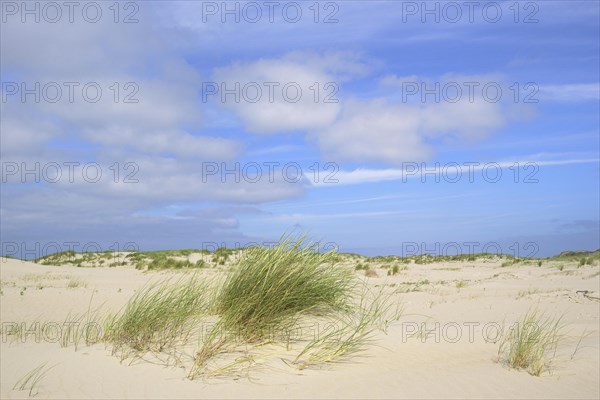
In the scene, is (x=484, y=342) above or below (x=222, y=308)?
below

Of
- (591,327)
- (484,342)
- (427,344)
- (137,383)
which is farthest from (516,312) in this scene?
(137,383)

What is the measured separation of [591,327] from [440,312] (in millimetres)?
3484

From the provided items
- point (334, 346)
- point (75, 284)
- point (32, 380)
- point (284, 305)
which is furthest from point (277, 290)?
point (75, 284)

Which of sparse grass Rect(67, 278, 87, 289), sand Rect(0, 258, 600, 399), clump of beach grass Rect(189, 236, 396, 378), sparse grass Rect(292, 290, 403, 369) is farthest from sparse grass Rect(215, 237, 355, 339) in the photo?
sparse grass Rect(67, 278, 87, 289)

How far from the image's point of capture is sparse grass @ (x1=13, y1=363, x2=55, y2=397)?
18.2ft

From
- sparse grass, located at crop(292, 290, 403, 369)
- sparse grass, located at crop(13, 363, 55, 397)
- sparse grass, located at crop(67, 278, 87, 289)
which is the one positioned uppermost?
sparse grass, located at crop(292, 290, 403, 369)

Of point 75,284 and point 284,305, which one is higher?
point 284,305

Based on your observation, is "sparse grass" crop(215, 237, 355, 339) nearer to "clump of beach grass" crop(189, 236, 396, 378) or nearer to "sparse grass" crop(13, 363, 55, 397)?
"clump of beach grass" crop(189, 236, 396, 378)

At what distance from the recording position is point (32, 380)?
585cm

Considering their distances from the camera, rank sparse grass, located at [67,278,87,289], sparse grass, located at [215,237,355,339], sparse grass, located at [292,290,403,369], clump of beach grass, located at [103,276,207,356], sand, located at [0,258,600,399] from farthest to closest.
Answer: sparse grass, located at [67,278,87,289] < sparse grass, located at [215,237,355,339] < clump of beach grass, located at [103,276,207,356] < sparse grass, located at [292,290,403,369] < sand, located at [0,258,600,399]

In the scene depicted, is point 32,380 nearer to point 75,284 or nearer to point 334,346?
point 334,346

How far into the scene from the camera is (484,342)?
8.28m

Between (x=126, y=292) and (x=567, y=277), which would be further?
(x=567, y=277)

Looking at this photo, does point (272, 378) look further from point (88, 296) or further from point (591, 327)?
point (88, 296)
